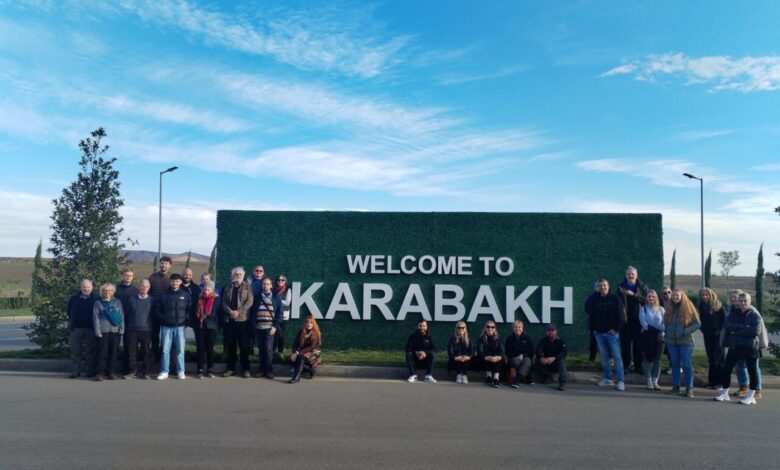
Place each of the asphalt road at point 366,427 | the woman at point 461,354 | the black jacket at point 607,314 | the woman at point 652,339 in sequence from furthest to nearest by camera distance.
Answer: the woman at point 461,354
the black jacket at point 607,314
the woman at point 652,339
the asphalt road at point 366,427

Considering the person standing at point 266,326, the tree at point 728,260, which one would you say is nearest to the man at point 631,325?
the person standing at point 266,326

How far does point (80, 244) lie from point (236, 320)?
13.0ft

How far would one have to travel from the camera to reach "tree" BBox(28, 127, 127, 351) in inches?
464

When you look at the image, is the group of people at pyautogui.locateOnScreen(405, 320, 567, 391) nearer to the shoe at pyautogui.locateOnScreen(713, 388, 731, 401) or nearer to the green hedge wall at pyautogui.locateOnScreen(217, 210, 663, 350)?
the shoe at pyautogui.locateOnScreen(713, 388, 731, 401)

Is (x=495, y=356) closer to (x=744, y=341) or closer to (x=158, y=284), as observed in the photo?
(x=744, y=341)

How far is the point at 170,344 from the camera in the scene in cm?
1058

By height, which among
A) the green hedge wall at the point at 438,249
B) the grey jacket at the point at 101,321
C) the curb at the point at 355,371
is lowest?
the curb at the point at 355,371

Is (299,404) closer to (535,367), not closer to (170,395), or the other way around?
(170,395)

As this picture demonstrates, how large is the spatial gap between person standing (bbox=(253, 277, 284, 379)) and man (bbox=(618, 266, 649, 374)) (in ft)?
20.4

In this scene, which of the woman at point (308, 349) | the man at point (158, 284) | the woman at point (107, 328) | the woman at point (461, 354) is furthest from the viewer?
the man at point (158, 284)

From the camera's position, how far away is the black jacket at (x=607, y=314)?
10273 mm

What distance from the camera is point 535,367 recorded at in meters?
10.5

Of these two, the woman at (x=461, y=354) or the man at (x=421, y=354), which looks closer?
the woman at (x=461, y=354)

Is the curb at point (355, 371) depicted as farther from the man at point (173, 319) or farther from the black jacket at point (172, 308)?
the black jacket at point (172, 308)
